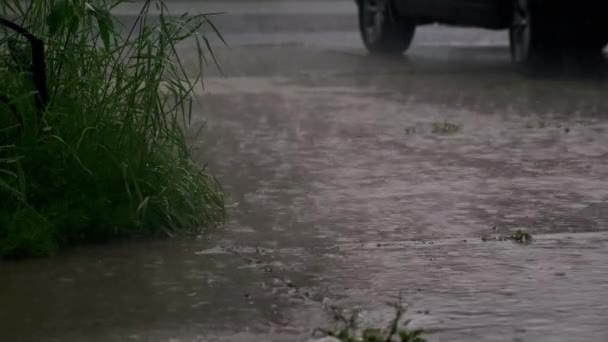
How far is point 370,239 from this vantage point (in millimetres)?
5766

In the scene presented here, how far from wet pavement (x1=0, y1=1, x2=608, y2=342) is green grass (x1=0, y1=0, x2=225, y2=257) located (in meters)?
0.16

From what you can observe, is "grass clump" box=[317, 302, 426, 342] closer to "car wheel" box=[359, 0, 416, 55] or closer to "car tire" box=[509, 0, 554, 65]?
"car tire" box=[509, 0, 554, 65]

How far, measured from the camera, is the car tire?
12.3 meters

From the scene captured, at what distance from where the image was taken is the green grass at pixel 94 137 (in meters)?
5.70

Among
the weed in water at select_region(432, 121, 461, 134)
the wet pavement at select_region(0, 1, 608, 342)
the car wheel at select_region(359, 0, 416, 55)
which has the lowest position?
the car wheel at select_region(359, 0, 416, 55)

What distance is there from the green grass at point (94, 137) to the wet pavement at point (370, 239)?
0.52ft

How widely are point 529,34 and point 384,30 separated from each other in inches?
135

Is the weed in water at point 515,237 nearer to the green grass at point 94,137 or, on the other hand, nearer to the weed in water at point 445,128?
→ the green grass at point 94,137

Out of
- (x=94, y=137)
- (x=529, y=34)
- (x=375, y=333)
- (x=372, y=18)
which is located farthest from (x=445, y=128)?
(x=372, y=18)

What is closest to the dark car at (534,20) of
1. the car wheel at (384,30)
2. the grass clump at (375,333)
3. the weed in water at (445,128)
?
the car wheel at (384,30)

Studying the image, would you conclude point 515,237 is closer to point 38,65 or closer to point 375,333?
point 375,333

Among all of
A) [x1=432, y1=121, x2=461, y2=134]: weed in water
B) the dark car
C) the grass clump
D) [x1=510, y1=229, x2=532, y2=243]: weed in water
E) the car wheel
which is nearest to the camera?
the grass clump

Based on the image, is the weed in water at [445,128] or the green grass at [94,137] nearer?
the green grass at [94,137]

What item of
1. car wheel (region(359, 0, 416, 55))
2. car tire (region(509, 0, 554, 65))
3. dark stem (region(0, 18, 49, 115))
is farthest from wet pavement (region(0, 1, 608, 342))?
A: car wheel (region(359, 0, 416, 55))
